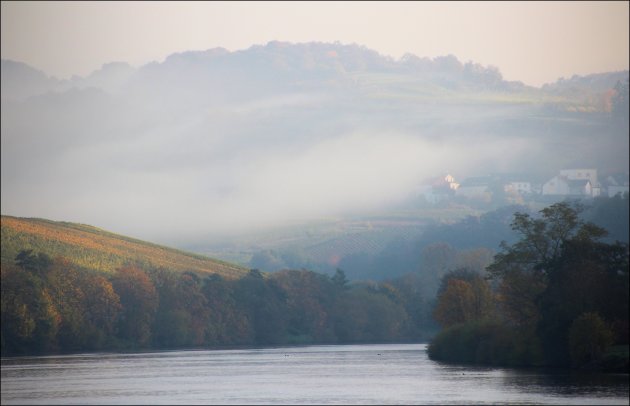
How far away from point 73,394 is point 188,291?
103787mm

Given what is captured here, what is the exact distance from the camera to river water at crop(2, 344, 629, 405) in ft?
268

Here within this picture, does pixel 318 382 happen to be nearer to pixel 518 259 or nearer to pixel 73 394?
pixel 73 394

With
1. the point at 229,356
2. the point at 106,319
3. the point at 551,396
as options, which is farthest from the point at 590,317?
the point at 106,319

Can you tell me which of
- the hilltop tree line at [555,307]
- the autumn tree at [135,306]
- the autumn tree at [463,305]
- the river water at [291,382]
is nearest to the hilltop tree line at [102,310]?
the autumn tree at [135,306]

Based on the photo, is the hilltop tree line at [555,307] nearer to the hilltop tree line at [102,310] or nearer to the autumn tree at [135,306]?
the hilltop tree line at [102,310]

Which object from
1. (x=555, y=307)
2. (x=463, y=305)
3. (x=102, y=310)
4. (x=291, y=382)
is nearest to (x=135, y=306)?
(x=102, y=310)

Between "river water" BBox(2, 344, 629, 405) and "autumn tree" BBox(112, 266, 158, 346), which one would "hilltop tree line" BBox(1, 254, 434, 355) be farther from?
"river water" BBox(2, 344, 629, 405)

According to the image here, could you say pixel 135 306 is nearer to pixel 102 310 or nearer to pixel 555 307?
pixel 102 310

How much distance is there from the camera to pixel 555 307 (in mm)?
101188

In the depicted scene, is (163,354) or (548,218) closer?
(548,218)

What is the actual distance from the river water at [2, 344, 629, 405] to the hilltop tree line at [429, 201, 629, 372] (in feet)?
11.7

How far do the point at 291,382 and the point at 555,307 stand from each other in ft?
85.9

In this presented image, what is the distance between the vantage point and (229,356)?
153 meters

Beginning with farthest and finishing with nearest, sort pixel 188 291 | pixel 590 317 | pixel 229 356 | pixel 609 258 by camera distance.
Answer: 1. pixel 188 291
2. pixel 229 356
3. pixel 609 258
4. pixel 590 317
